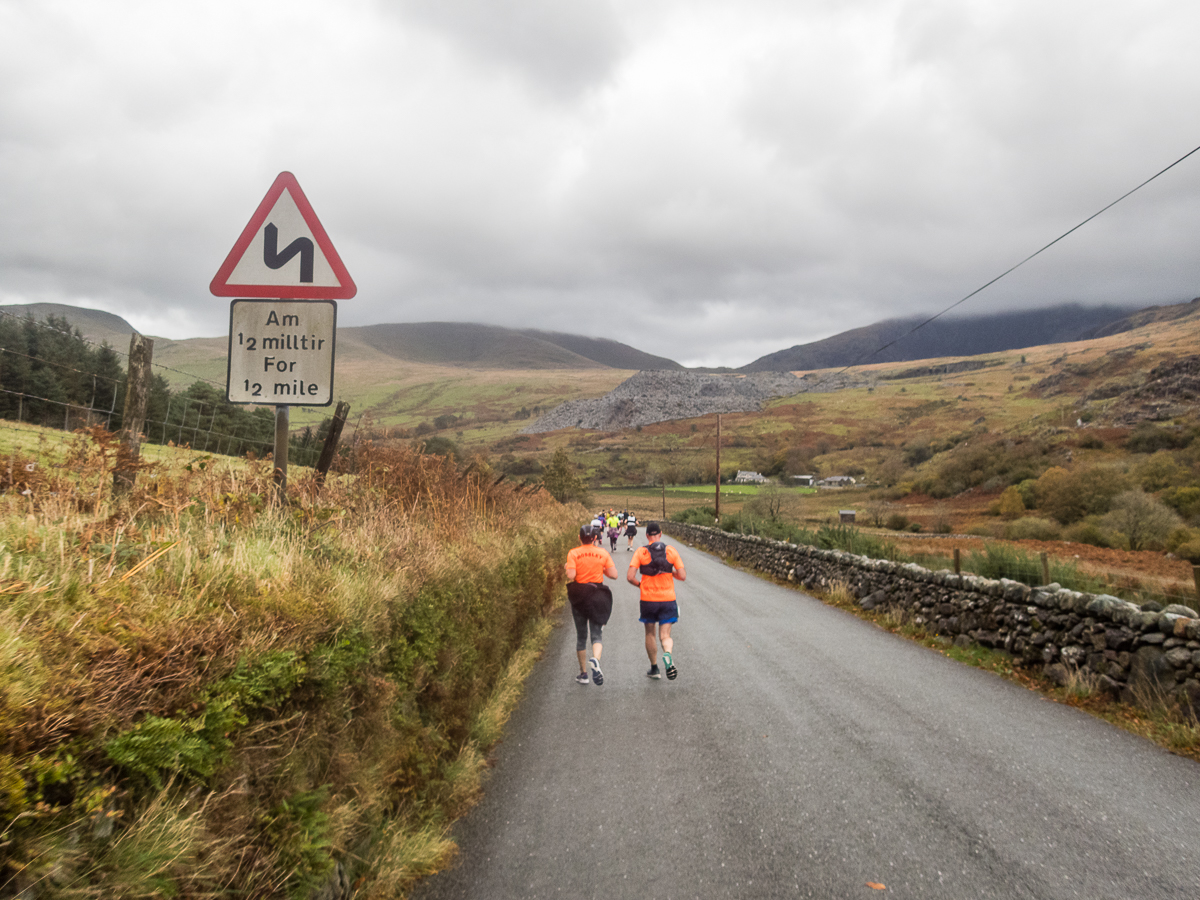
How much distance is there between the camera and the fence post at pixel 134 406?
4.76 meters

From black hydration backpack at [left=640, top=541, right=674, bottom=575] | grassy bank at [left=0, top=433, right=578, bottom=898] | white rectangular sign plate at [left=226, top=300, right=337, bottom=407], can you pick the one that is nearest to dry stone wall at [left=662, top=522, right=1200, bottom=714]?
black hydration backpack at [left=640, top=541, right=674, bottom=575]

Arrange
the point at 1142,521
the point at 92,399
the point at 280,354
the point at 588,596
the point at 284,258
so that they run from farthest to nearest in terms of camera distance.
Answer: the point at 1142,521, the point at 588,596, the point at 92,399, the point at 284,258, the point at 280,354

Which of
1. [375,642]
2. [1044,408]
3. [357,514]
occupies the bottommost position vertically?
[375,642]

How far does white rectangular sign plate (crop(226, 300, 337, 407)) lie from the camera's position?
4523 millimetres

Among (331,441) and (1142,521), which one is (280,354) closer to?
(331,441)

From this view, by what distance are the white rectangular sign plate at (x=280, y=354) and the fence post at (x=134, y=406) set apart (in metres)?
0.77

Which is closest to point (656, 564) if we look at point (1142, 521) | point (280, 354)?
point (280, 354)

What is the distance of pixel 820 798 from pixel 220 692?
393 cm

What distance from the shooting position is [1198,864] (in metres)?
3.95

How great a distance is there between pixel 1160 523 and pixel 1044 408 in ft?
327

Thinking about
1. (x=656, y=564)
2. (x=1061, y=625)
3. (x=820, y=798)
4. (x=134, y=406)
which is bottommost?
(x=820, y=798)

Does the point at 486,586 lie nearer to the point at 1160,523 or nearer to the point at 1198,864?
the point at 1198,864

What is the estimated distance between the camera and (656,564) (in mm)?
8930

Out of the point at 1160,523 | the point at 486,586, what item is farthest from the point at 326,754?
the point at 1160,523
